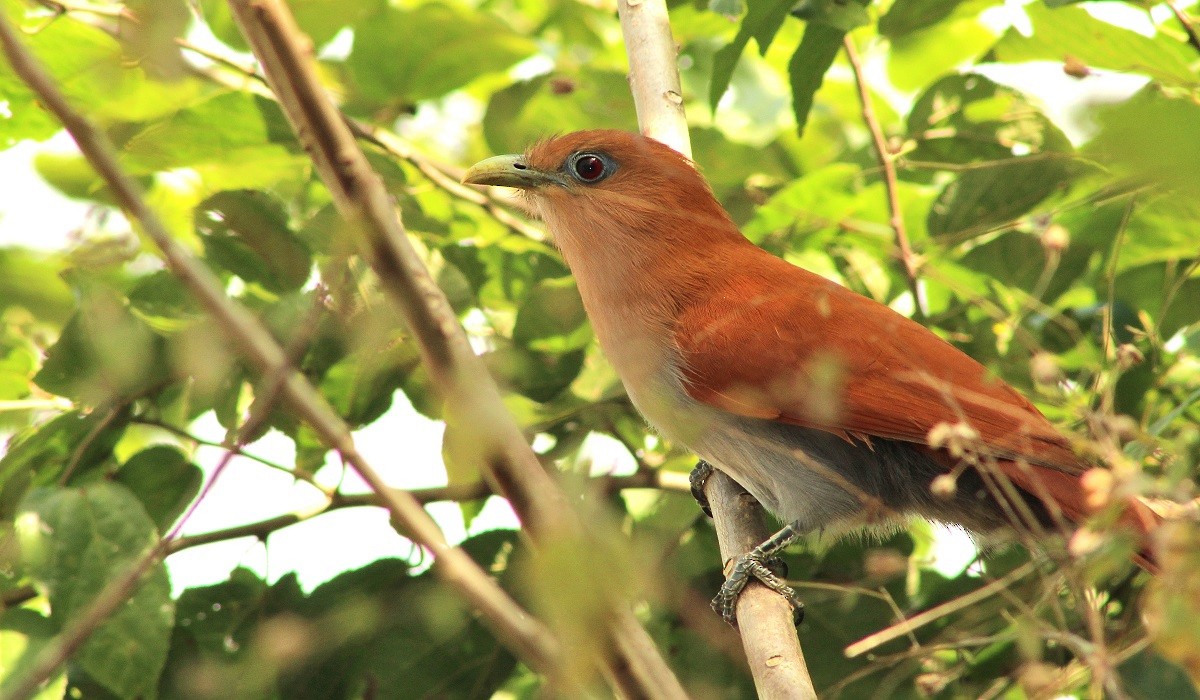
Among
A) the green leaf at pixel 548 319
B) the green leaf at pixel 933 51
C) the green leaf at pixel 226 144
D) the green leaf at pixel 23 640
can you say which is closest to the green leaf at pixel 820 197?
the green leaf at pixel 548 319

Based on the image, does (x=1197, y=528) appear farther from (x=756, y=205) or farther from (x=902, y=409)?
(x=756, y=205)

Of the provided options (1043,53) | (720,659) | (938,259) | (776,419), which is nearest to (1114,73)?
(1043,53)

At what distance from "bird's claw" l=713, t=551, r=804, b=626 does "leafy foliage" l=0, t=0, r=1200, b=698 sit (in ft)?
0.42

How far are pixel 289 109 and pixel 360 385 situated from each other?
190 centimetres

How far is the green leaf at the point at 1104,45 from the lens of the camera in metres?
2.76

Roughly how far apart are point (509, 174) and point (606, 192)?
13.4 inches

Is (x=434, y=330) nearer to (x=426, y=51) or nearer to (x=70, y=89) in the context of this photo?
(x=70, y=89)

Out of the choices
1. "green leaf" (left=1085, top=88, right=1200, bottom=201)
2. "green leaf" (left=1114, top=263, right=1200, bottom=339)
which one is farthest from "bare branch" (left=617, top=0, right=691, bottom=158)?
"green leaf" (left=1085, top=88, right=1200, bottom=201)

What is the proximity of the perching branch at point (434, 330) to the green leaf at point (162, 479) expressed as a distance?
1.96 m

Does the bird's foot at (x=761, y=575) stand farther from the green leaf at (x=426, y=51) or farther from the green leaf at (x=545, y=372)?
the green leaf at (x=426, y=51)

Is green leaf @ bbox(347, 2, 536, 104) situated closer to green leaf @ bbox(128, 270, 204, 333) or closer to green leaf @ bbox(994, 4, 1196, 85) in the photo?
green leaf @ bbox(128, 270, 204, 333)

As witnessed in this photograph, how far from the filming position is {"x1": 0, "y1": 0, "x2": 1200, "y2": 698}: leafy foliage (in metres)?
2.19

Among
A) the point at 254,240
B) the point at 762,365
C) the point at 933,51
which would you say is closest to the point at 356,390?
the point at 254,240

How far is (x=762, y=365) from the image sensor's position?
314 centimetres
